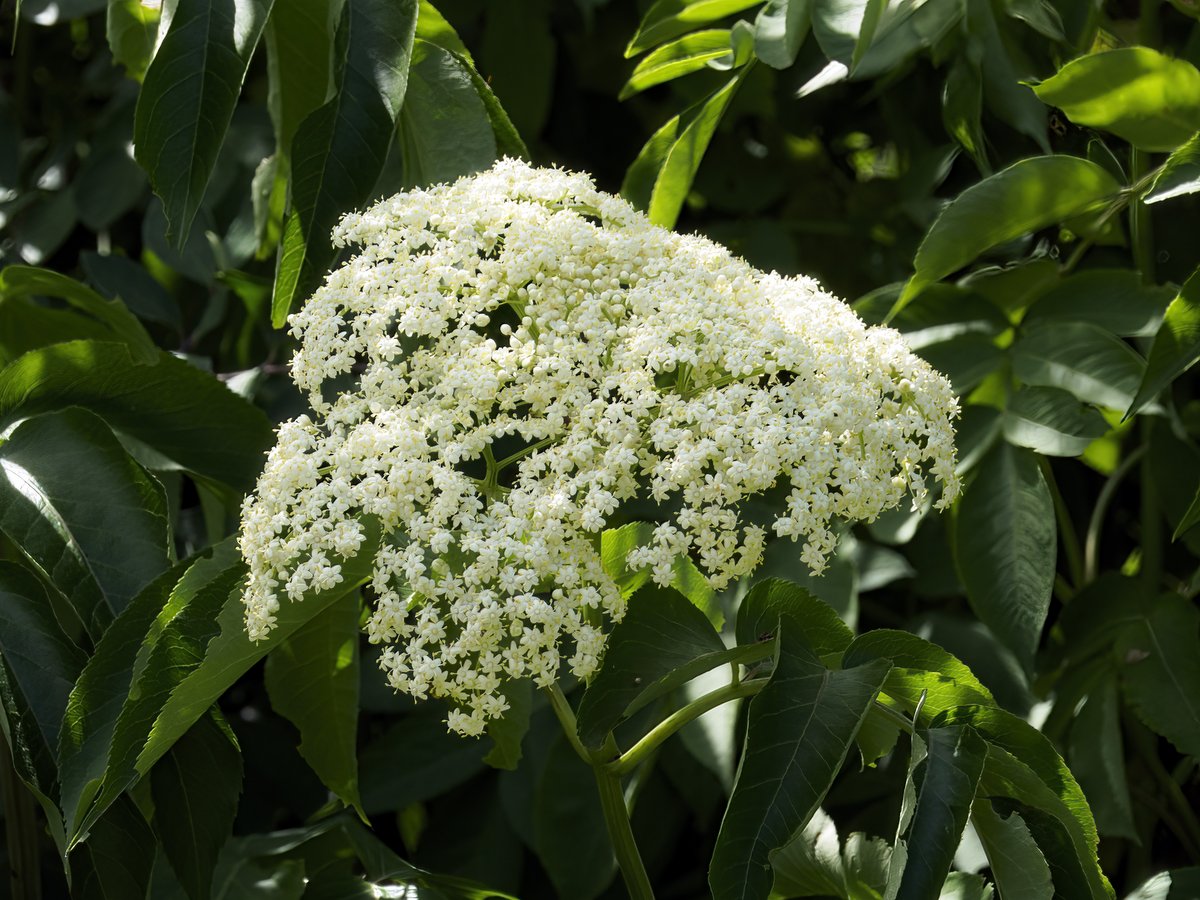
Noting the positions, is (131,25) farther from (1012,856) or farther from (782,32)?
(1012,856)

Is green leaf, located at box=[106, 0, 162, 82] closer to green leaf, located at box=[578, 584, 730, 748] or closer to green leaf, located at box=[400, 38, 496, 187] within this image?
green leaf, located at box=[400, 38, 496, 187]

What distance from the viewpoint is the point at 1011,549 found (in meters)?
1.33

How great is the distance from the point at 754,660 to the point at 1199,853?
37.9 inches

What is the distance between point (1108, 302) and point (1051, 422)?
168mm

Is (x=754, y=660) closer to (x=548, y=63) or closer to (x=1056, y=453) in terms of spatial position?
(x=1056, y=453)

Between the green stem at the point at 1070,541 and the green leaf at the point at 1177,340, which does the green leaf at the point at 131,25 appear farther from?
the green stem at the point at 1070,541

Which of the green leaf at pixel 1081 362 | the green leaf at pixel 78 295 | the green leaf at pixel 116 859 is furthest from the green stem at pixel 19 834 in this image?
the green leaf at pixel 1081 362

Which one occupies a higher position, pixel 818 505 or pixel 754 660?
pixel 818 505

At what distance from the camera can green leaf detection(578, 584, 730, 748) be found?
2.98ft

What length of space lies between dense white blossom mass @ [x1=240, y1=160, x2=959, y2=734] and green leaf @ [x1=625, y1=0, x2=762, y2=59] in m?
0.39

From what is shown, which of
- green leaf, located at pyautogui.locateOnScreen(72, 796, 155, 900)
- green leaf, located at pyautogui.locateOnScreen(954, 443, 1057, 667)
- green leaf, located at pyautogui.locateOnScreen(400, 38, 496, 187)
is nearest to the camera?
green leaf, located at pyautogui.locateOnScreen(72, 796, 155, 900)

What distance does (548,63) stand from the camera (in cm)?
194

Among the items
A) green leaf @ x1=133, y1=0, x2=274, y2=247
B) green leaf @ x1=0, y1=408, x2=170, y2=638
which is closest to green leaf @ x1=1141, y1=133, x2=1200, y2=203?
green leaf @ x1=133, y1=0, x2=274, y2=247

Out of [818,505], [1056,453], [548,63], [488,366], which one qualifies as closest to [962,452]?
[1056,453]
